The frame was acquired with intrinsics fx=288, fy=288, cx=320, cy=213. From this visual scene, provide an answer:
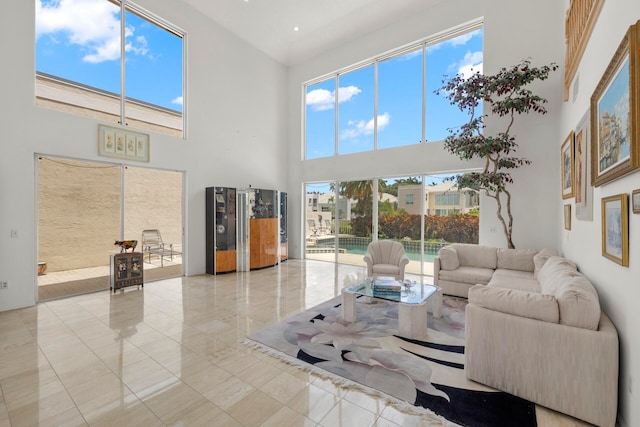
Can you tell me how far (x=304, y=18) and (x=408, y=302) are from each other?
6895mm

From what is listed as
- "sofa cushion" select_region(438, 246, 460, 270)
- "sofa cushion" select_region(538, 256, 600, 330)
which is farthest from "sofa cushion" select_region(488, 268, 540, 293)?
"sofa cushion" select_region(538, 256, 600, 330)

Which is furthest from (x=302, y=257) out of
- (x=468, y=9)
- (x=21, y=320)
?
(x=468, y=9)

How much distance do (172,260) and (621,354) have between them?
7.69 metres

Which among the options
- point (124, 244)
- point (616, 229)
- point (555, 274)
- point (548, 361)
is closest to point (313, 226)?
point (124, 244)

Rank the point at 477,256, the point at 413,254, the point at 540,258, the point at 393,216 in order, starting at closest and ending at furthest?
the point at 540,258 < the point at 477,256 < the point at 413,254 < the point at 393,216

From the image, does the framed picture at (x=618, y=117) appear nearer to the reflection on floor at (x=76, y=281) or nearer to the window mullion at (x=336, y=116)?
the window mullion at (x=336, y=116)

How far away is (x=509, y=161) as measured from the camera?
16.8ft

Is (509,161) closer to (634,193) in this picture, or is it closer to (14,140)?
(634,193)

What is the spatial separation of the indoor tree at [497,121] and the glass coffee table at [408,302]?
2437mm

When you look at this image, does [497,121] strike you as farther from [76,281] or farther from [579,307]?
[76,281]

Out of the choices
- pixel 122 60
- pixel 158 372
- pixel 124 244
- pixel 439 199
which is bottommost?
pixel 158 372

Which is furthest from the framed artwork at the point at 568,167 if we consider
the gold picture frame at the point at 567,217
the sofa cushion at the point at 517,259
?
the sofa cushion at the point at 517,259

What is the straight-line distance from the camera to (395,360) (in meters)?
2.75

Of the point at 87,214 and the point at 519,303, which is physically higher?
the point at 87,214
